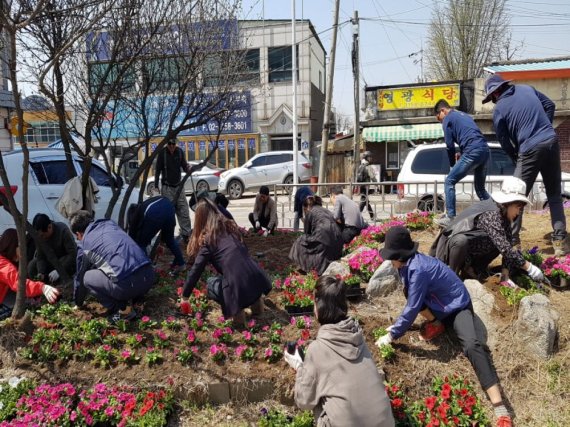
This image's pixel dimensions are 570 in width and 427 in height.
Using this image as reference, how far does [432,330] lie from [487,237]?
1056mm

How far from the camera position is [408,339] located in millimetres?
4199

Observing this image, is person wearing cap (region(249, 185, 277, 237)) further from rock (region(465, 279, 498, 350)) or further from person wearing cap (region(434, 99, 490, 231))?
rock (region(465, 279, 498, 350))

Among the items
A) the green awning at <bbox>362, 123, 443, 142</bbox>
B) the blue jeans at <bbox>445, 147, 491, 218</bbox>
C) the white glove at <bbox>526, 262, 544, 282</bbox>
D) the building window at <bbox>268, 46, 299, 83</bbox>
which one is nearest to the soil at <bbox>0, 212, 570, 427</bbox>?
the white glove at <bbox>526, 262, 544, 282</bbox>

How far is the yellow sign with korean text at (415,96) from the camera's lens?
18938mm

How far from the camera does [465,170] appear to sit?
5734 millimetres

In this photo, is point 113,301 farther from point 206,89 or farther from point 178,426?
point 206,89

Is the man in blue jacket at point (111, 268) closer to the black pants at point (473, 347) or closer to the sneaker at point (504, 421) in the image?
the black pants at point (473, 347)

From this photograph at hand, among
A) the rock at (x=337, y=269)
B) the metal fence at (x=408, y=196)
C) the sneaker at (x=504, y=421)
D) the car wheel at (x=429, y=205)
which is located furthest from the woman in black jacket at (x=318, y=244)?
the car wheel at (x=429, y=205)

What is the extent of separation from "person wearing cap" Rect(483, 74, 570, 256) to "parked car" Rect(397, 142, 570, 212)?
3.30m

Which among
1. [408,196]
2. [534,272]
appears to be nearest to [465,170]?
[534,272]

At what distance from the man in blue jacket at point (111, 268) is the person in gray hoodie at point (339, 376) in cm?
205

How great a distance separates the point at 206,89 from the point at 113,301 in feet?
11.5

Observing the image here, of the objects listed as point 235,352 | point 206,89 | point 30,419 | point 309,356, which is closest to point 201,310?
point 235,352

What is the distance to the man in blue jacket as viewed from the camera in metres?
4.21
